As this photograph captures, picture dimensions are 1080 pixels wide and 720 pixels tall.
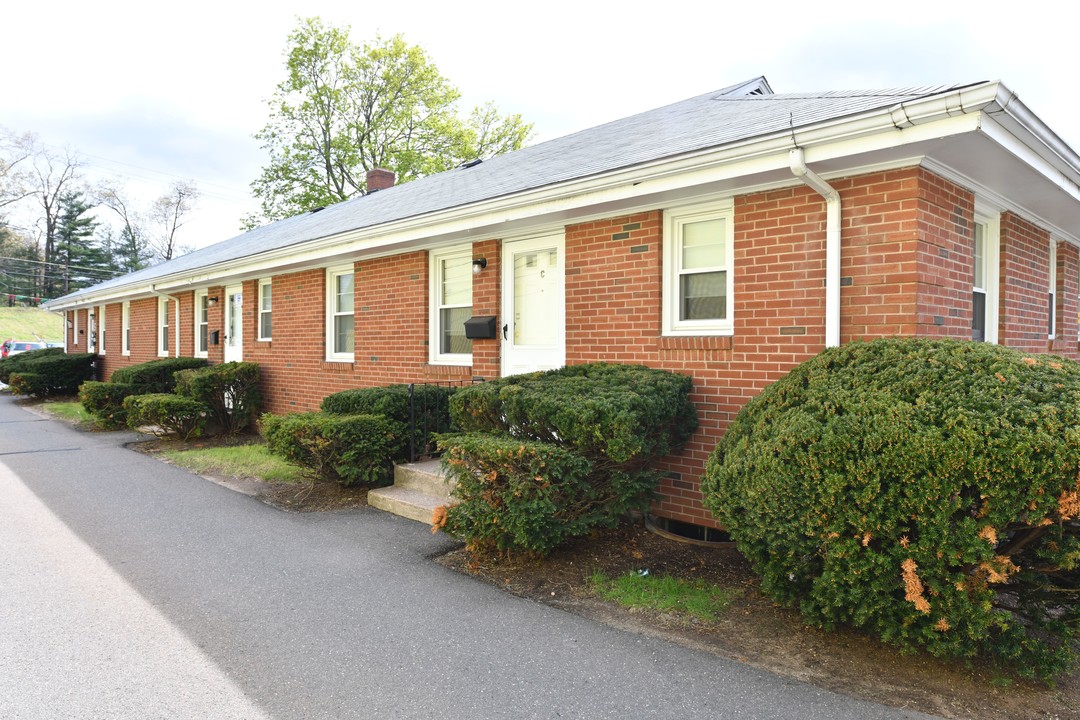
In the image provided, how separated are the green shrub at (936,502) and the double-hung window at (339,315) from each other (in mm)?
7351

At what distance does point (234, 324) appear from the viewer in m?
12.1

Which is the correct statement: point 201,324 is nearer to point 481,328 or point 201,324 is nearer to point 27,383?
point 27,383

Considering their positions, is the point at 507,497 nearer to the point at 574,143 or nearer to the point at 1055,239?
the point at 574,143

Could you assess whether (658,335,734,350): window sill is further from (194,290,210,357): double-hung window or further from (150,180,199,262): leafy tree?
(150,180,199,262): leafy tree

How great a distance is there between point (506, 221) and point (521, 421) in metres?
2.39

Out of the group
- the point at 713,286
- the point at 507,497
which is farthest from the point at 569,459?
the point at 713,286

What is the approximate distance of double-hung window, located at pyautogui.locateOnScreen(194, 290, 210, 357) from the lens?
13.2m

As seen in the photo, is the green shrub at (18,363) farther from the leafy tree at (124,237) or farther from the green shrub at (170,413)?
the leafy tree at (124,237)

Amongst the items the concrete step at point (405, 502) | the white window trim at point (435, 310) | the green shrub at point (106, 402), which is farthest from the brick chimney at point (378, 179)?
the concrete step at point (405, 502)

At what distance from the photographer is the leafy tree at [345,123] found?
2980cm

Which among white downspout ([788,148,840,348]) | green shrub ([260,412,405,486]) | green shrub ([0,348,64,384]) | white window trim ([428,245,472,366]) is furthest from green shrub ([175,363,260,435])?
green shrub ([0,348,64,384])

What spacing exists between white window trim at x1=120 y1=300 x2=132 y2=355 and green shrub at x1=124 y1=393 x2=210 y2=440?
7.92 meters

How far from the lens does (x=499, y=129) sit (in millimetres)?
31500

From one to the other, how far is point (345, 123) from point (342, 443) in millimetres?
28004
